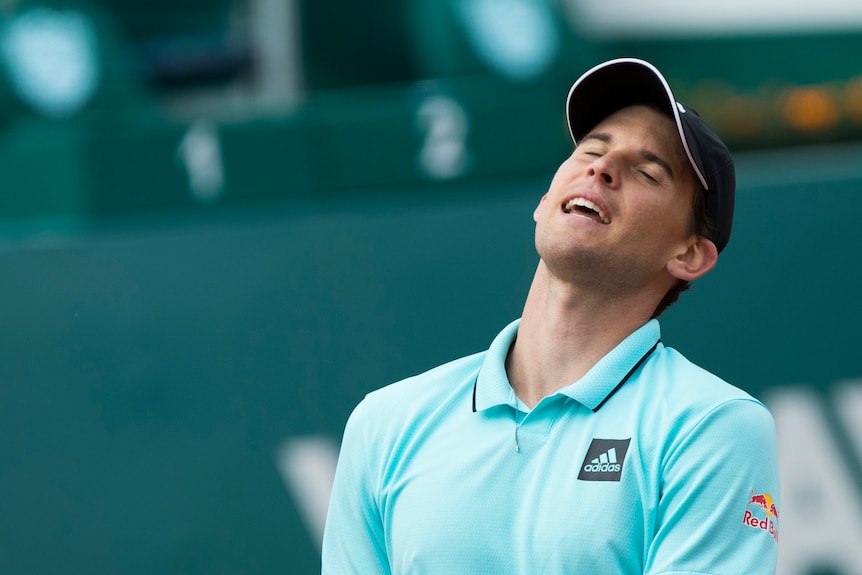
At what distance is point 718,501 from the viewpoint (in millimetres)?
1394

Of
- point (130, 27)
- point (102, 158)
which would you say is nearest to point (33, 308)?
point (102, 158)

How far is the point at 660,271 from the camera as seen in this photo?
1652 mm

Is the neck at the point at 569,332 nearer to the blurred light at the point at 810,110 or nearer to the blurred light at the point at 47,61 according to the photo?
the blurred light at the point at 47,61

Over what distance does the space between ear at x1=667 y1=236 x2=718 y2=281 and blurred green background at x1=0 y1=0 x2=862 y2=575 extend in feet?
6.25

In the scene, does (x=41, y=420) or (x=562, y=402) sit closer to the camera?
(x=562, y=402)

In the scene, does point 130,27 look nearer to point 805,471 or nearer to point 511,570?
point 805,471

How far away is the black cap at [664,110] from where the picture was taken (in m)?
1.57

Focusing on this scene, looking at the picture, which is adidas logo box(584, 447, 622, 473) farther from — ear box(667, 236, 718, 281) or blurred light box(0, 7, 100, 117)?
blurred light box(0, 7, 100, 117)

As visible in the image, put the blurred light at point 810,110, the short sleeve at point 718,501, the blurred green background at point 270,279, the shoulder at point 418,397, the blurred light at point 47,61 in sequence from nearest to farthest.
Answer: the short sleeve at point 718,501 < the shoulder at point 418,397 < the blurred green background at point 270,279 < the blurred light at point 47,61 < the blurred light at point 810,110

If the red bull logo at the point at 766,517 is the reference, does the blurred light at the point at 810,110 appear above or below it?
below

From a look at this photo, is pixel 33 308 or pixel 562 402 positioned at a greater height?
pixel 562 402

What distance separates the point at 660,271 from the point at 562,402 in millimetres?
234

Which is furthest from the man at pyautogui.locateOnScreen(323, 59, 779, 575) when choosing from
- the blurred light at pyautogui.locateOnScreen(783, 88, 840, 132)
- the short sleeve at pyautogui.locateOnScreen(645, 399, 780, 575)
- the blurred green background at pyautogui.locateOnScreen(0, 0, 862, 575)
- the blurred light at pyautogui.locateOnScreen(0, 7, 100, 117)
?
the blurred light at pyautogui.locateOnScreen(783, 88, 840, 132)

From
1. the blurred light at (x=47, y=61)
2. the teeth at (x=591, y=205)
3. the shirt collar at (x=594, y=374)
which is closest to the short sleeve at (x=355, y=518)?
the shirt collar at (x=594, y=374)
